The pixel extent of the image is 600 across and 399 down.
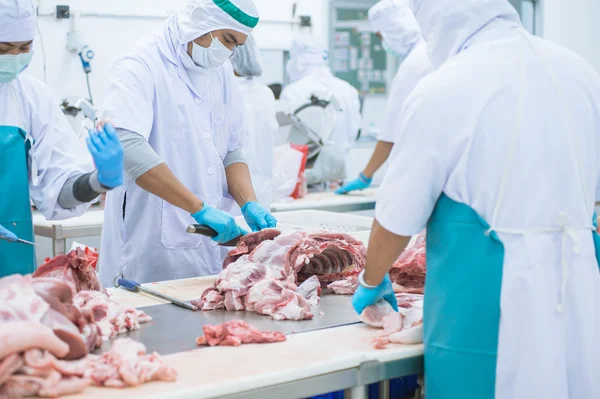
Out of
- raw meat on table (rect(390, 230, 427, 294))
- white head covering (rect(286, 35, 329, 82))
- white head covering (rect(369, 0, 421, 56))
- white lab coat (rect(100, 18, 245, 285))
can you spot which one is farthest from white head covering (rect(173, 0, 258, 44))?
white head covering (rect(286, 35, 329, 82))

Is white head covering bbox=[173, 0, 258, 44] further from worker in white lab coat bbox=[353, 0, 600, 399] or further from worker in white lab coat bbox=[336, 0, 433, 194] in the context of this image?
worker in white lab coat bbox=[336, 0, 433, 194]

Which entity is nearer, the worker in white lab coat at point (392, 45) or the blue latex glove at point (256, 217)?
the blue latex glove at point (256, 217)

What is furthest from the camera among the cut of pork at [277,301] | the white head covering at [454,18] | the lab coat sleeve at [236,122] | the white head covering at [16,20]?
the lab coat sleeve at [236,122]

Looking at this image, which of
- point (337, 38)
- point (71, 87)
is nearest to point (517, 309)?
point (71, 87)

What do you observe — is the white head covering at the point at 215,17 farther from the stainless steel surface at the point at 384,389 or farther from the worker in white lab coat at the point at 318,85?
the worker in white lab coat at the point at 318,85

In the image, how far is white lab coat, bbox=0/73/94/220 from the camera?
2.79 meters

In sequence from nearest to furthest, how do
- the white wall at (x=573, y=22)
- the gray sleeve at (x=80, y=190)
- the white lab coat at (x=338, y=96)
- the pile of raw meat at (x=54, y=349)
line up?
the pile of raw meat at (x=54, y=349) < the gray sleeve at (x=80, y=190) < the white lab coat at (x=338, y=96) < the white wall at (x=573, y=22)

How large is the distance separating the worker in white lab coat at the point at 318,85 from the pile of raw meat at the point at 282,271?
3768mm

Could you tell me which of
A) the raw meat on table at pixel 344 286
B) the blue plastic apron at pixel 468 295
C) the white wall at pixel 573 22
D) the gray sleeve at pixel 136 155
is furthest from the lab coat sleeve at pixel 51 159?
the white wall at pixel 573 22

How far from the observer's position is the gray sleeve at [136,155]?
2.82 m

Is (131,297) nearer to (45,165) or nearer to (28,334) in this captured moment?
(45,165)

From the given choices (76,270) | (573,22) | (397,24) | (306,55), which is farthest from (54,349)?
(573,22)

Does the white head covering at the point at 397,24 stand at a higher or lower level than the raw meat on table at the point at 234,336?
higher

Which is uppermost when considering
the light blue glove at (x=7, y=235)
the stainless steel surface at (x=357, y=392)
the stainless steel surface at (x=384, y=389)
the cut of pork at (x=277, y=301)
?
the light blue glove at (x=7, y=235)
